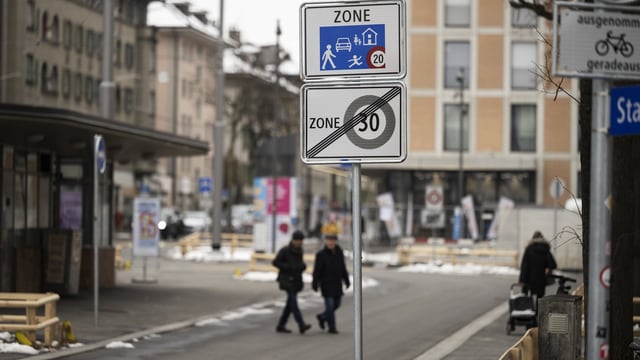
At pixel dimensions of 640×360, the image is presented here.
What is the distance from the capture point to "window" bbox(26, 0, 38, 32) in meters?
66.4

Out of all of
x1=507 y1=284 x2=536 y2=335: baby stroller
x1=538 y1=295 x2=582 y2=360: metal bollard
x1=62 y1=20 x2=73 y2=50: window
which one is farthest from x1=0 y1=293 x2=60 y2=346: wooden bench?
x1=62 y1=20 x2=73 y2=50: window

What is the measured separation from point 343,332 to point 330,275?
1.03m

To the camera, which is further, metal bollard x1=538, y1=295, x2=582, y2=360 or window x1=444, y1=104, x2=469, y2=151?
window x1=444, y1=104, x2=469, y2=151

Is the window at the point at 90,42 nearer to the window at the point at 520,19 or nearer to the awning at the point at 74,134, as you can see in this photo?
the window at the point at 520,19

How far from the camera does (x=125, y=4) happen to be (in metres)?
81.4

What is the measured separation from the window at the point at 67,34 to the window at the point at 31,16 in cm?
439

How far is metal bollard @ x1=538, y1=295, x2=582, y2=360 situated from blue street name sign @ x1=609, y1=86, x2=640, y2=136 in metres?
5.33

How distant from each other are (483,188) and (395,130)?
195 ft

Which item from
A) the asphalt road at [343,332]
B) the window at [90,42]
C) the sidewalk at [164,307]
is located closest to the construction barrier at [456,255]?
the sidewalk at [164,307]

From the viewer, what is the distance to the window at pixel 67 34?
7212 cm

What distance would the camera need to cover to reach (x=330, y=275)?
23.0 meters

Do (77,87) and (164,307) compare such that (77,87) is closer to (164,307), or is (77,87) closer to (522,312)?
(164,307)

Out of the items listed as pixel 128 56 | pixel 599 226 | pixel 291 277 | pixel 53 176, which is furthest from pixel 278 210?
pixel 128 56

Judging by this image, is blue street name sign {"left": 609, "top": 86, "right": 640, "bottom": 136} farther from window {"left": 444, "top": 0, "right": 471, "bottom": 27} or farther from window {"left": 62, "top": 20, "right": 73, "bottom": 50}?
window {"left": 62, "top": 20, "right": 73, "bottom": 50}
